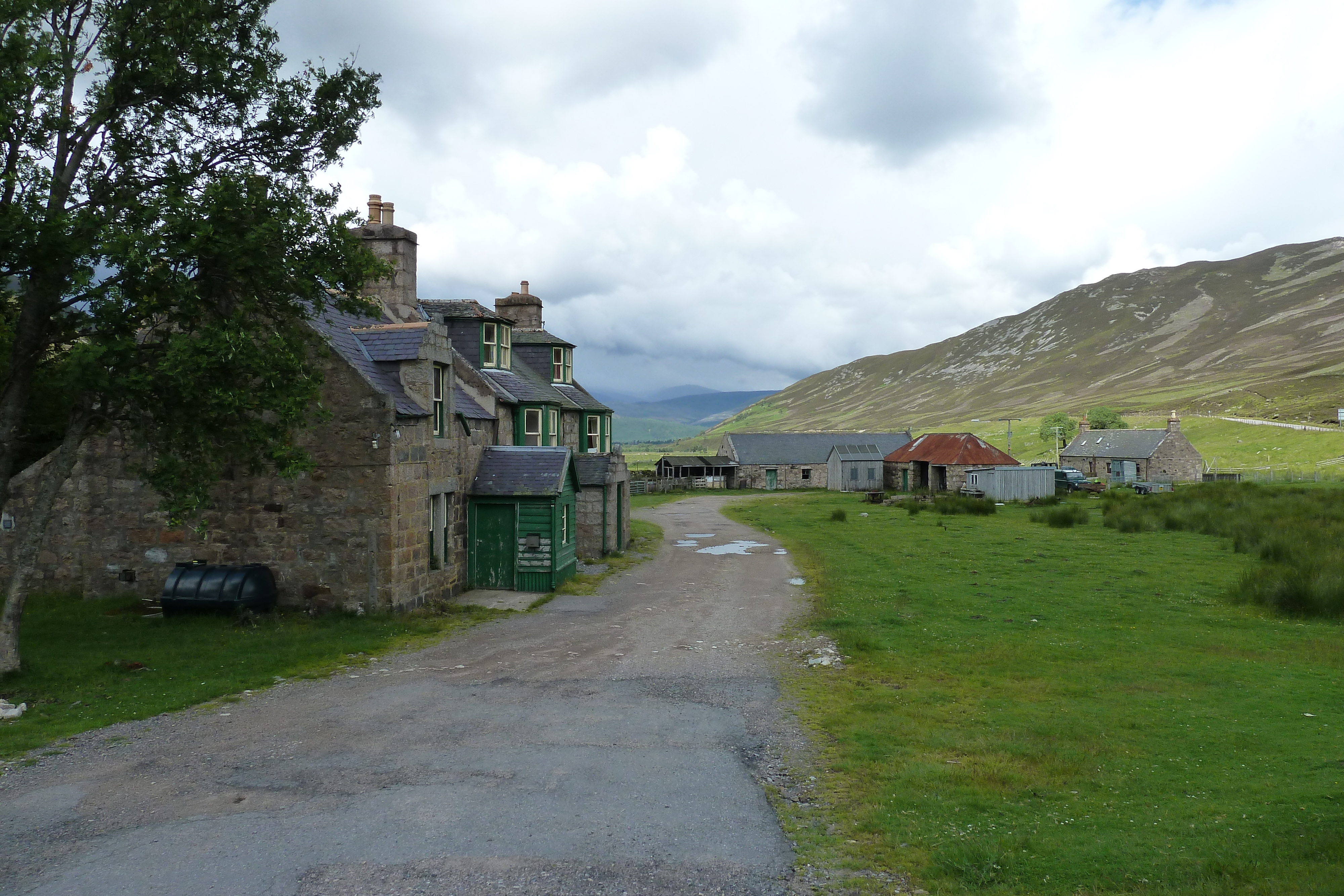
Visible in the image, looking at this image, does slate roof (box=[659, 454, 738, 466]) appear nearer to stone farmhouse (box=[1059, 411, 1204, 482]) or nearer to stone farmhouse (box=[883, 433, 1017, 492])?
stone farmhouse (box=[883, 433, 1017, 492])

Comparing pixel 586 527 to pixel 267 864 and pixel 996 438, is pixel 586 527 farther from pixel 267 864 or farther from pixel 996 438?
pixel 996 438

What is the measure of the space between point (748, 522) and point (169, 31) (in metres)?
38.8

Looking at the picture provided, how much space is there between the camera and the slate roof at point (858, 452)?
286 feet

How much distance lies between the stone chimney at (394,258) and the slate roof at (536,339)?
9159 millimetres

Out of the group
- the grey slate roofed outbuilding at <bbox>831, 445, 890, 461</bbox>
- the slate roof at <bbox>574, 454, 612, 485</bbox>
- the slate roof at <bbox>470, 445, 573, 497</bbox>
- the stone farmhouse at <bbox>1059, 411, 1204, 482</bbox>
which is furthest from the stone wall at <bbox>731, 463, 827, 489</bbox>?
the slate roof at <bbox>470, 445, 573, 497</bbox>

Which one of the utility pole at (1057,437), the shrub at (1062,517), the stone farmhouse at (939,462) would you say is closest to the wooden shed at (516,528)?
the shrub at (1062,517)

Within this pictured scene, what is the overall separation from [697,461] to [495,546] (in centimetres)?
6872

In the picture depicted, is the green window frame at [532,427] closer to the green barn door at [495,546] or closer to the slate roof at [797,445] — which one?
the green barn door at [495,546]

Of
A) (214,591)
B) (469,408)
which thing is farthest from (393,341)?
(214,591)

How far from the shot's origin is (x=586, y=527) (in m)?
32.4

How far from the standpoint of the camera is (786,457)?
9206cm

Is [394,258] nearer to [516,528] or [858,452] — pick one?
[516,528]

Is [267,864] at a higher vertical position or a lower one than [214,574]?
lower

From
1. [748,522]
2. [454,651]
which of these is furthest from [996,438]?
[454,651]
